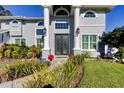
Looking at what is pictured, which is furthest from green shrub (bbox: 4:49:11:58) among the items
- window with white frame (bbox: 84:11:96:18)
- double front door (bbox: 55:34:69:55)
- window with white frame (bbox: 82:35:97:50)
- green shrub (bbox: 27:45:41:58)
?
window with white frame (bbox: 84:11:96:18)

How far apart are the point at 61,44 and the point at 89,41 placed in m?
2.83

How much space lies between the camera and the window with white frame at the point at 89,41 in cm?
2150

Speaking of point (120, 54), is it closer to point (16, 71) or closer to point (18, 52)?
point (18, 52)

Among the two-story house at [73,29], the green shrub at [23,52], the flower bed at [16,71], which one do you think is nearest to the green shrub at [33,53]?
the green shrub at [23,52]

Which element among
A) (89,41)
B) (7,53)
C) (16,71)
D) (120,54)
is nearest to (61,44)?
(89,41)

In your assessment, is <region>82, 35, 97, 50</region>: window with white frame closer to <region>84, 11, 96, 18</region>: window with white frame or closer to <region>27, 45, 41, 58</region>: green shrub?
<region>84, 11, 96, 18</region>: window with white frame

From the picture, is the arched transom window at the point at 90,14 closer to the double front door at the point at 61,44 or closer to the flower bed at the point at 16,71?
the double front door at the point at 61,44

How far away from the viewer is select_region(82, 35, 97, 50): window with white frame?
21.5 meters

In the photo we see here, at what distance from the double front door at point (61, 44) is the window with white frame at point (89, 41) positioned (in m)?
1.86

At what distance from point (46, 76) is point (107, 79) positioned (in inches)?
136

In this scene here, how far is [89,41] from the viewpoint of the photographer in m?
21.5

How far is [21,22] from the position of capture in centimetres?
2469
